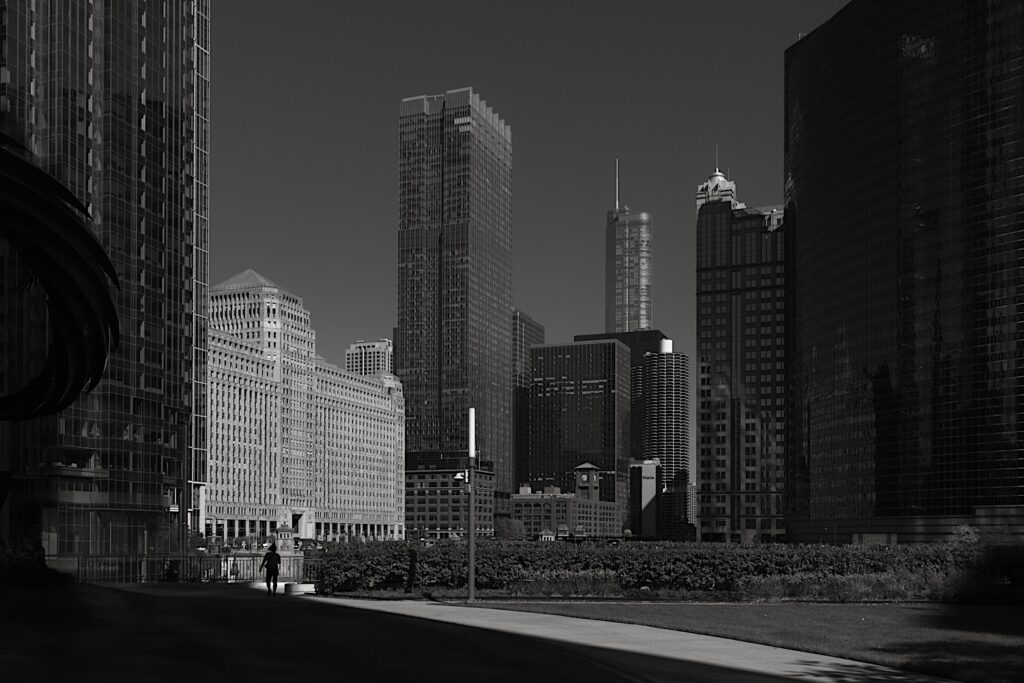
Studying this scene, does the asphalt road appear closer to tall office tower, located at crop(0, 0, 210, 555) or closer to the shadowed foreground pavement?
the shadowed foreground pavement

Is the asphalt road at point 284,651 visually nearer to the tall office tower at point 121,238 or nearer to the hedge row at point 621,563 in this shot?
the hedge row at point 621,563

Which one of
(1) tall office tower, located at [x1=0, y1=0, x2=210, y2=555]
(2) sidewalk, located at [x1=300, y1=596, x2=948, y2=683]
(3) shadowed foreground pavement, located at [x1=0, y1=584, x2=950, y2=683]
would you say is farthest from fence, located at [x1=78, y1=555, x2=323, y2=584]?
(1) tall office tower, located at [x1=0, y1=0, x2=210, y2=555]

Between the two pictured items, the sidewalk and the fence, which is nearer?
the sidewalk

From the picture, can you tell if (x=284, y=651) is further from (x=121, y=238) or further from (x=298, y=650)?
(x=121, y=238)

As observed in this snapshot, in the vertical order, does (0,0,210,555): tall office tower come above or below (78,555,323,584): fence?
above

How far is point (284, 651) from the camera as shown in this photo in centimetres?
2309

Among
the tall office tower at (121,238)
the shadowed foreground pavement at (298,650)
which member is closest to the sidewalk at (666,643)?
the shadowed foreground pavement at (298,650)

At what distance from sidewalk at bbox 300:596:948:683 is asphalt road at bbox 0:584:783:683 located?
68 cm

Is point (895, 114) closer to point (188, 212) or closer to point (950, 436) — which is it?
point (950, 436)

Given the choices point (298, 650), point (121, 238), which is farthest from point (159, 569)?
point (121, 238)

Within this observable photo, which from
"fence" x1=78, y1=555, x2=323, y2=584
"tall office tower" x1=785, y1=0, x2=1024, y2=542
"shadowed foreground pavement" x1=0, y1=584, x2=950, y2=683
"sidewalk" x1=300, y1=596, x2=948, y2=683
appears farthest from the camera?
"tall office tower" x1=785, y1=0, x2=1024, y2=542

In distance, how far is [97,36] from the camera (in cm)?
11562

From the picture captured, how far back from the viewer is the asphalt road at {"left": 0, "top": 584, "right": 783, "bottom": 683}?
20.1 m

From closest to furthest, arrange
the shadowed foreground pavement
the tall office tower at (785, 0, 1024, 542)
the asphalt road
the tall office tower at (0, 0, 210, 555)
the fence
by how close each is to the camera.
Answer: the asphalt road, the shadowed foreground pavement, the fence, the tall office tower at (0, 0, 210, 555), the tall office tower at (785, 0, 1024, 542)
